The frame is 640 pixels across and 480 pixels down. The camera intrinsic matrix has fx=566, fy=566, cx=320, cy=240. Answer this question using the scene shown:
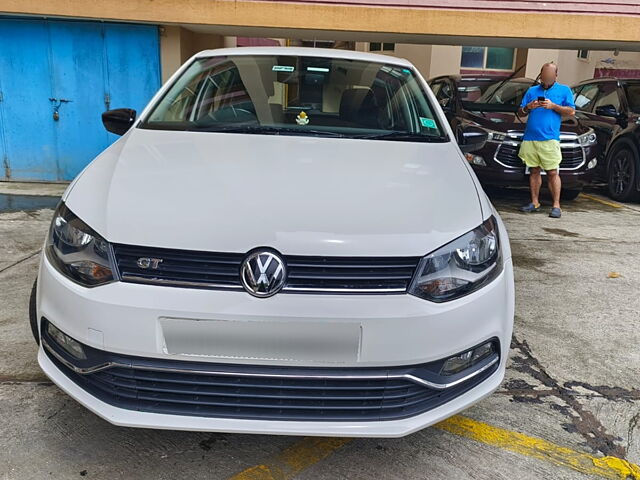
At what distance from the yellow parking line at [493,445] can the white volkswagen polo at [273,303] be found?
431 millimetres

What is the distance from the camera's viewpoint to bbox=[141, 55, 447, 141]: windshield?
2979 mm

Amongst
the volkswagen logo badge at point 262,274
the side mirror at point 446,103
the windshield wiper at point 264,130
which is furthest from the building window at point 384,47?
the volkswagen logo badge at point 262,274

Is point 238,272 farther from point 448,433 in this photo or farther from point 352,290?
point 448,433

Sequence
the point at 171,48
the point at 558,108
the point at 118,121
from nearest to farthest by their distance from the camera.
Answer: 1. the point at 118,121
2. the point at 558,108
3. the point at 171,48

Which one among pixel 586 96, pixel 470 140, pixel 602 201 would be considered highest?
pixel 586 96

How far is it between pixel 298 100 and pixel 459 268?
1.69 m

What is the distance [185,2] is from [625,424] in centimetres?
639

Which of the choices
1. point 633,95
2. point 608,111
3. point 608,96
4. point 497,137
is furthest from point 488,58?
point 497,137

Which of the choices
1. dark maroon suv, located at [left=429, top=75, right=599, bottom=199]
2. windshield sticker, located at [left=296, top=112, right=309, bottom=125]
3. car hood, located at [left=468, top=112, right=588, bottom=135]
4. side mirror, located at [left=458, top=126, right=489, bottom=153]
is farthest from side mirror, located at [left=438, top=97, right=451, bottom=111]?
windshield sticker, located at [left=296, top=112, right=309, bottom=125]

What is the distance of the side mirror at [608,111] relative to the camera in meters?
7.61

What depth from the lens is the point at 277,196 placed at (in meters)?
2.06

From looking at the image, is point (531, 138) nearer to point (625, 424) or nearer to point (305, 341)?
point (625, 424)

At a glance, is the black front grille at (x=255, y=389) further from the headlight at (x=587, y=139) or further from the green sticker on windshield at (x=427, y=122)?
the headlight at (x=587, y=139)

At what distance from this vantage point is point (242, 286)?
1.82 meters
